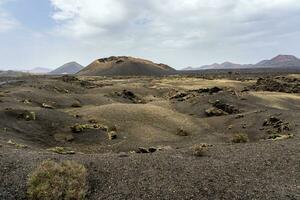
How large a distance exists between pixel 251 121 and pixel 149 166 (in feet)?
66.1

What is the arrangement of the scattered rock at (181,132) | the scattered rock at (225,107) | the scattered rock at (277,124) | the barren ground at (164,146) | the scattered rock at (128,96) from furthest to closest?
the scattered rock at (128,96)
the scattered rock at (225,107)
the scattered rock at (181,132)
the scattered rock at (277,124)
the barren ground at (164,146)

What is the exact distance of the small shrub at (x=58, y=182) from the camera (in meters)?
13.3

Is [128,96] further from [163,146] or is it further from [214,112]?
[163,146]

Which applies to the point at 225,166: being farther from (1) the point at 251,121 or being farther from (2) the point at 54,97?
(2) the point at 54,97

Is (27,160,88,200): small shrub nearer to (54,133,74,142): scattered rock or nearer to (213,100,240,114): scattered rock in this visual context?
(54,133,74,142): scattered rock

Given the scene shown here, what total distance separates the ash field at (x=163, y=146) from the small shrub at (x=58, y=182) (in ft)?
1.08

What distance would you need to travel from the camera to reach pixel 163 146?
24.3 m

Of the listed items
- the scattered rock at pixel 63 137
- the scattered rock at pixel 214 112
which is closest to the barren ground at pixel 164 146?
the scattered rock at pixel 63 137

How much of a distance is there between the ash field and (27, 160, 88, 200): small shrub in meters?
0.33

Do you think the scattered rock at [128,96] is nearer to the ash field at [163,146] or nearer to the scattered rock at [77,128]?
the ash field at [163,146]

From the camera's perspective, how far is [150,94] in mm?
71188

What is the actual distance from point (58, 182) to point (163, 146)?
11.2 meters

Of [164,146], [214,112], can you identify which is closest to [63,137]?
[164,146]

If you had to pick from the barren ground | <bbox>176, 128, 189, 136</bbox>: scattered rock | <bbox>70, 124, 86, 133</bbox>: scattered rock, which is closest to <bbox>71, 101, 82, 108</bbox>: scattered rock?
the barren ground
